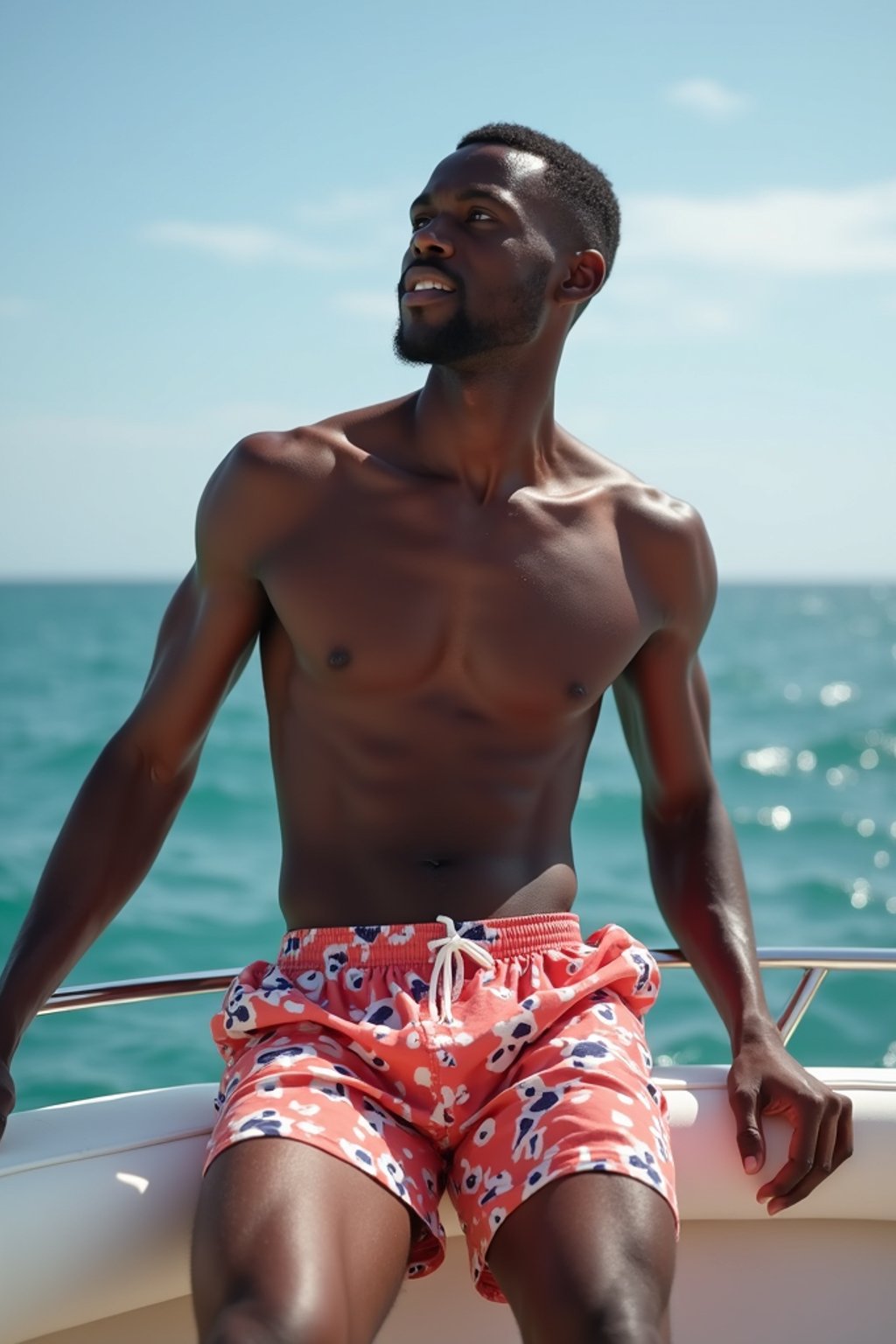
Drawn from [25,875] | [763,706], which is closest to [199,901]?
[25,875]

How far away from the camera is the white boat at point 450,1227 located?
1742 millimetres

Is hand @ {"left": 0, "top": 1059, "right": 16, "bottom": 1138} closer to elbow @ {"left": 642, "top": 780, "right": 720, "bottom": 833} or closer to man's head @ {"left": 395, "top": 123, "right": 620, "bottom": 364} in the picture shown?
elbow @ {"left": 642, "top": 780, "right": 720, "bottom": 833}

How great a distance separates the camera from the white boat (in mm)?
1742

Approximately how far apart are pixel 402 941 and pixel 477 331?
2.86 ft

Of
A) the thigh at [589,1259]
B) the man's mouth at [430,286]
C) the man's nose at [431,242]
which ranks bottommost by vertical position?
the thigh at [589,1259]

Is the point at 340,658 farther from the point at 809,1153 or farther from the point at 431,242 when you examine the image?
the point at 809,1153

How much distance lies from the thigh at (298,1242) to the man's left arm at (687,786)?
61 centimetres

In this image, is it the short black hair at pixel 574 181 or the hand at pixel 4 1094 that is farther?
the short black hair at pixel 574 181

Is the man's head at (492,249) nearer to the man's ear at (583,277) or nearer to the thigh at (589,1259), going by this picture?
the man's ear at (583,277)

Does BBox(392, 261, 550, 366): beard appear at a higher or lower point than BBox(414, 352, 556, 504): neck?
higher

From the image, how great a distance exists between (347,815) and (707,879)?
1.76ft

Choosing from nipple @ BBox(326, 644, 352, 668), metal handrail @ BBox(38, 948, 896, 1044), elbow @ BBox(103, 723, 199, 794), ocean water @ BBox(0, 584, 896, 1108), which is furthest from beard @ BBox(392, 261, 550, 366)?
ocean water @ BBox(0, 584, 896, 1108)

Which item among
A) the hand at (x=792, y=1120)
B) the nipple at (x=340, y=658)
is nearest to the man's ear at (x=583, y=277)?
the nipple at (x=340, y=658)

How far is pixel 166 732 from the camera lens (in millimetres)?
2105
